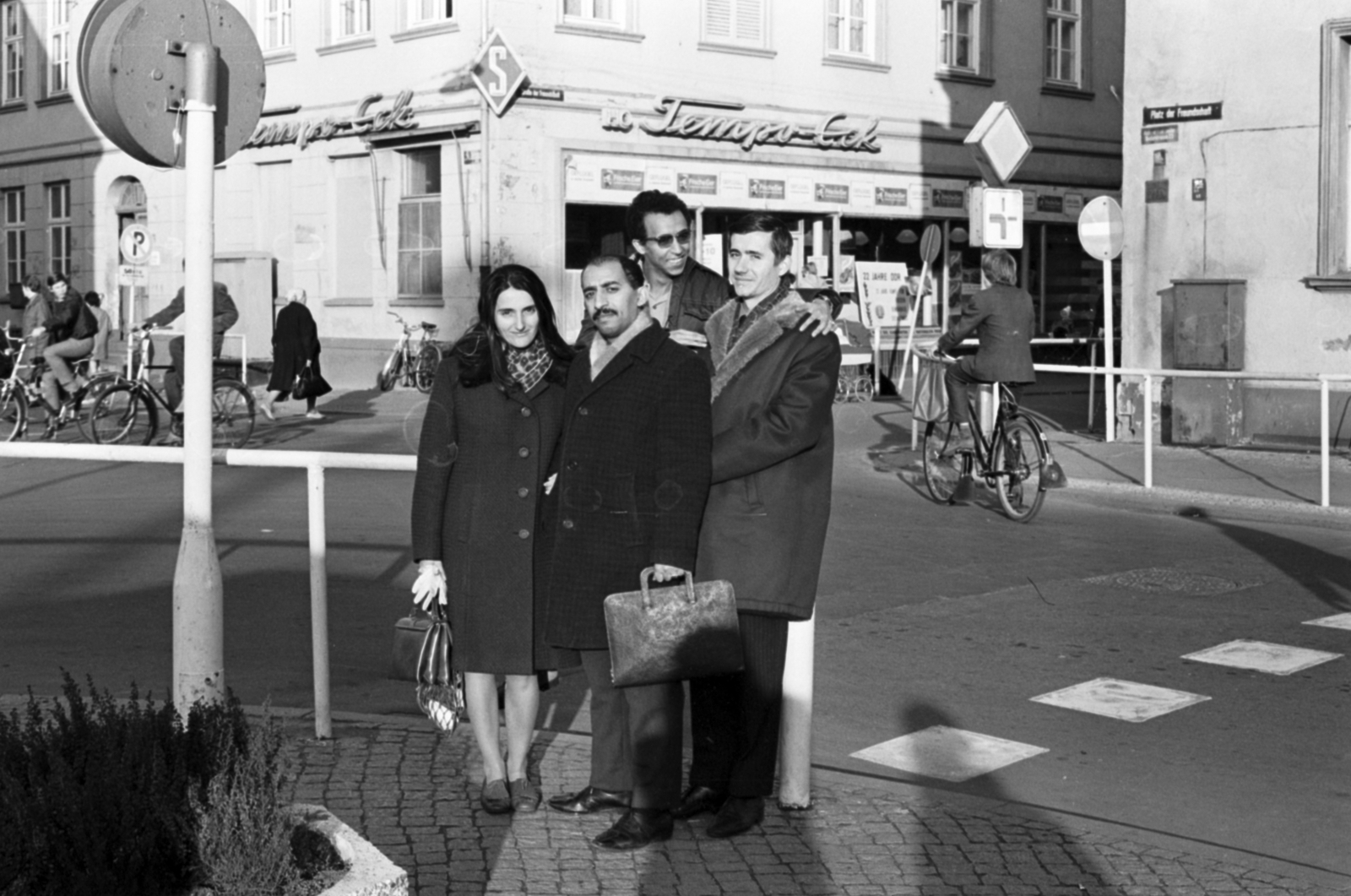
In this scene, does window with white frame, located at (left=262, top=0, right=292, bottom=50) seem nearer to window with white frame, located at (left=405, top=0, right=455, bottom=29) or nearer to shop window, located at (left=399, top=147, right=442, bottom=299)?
window with white frame, located at (left=405, top=0, right=455, bottom=29)

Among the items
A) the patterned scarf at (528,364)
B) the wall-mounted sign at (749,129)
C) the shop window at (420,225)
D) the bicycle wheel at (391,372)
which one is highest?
the wall-mounted sign at (749,129)

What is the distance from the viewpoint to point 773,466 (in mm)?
5520

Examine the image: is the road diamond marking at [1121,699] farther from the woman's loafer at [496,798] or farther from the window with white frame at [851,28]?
the window with white frame at [851,28]

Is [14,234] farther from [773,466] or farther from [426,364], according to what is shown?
[773,466]

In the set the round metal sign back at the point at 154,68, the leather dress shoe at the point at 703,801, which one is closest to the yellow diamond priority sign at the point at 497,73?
the round metal sign back at the point at 154,68

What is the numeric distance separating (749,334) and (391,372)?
78.9 feet

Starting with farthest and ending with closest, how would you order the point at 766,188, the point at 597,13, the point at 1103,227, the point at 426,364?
the point at 766,188 < the point at 597,13 < the point at 426,364 < the point at 1103,227

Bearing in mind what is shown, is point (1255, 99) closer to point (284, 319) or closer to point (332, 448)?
point (332, 448)

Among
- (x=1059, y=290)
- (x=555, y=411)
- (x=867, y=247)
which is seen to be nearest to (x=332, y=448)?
(x=555, y=411)

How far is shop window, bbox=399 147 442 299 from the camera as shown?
3033 cm

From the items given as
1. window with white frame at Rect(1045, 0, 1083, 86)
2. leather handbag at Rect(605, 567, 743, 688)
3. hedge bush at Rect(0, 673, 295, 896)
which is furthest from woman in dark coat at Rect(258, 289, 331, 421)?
hedge bush at Rect(0, 673, 295, 896)

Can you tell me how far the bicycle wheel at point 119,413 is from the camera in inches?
754

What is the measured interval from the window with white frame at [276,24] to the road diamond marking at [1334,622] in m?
26.5

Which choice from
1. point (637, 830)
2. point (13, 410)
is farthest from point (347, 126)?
point (637, 830)
